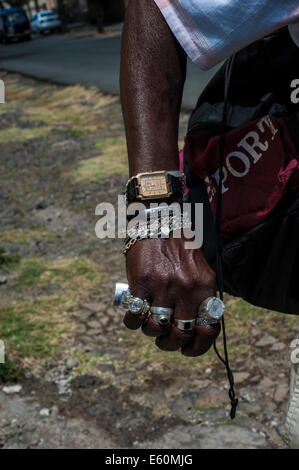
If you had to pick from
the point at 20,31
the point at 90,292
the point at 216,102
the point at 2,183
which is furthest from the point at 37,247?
the point at 20,31

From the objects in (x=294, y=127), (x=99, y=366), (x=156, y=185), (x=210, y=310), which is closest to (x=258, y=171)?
(x=294, y=127)

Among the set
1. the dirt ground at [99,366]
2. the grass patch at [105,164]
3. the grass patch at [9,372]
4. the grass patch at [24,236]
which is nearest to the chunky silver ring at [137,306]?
the dirt ground at [99,366]

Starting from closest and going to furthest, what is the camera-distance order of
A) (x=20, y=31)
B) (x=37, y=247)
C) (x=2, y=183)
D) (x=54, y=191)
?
(x=37, y=247) < (x=54, y=191) < (x=2, y=183) < (x=20, y=31)

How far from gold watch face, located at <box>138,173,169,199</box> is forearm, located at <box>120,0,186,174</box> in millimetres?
27

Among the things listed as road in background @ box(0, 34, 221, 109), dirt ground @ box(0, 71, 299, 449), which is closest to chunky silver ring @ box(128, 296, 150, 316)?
dirt ground @ box(0, 71, 299, 449)

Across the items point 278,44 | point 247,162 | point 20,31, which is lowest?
point 20,31

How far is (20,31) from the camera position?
1512 inches

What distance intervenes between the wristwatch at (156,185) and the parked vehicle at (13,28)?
3990 centimetres

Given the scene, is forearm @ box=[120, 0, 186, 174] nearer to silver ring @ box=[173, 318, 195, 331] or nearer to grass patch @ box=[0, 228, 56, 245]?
silver ring @ box=[173, 318, 195, 331]

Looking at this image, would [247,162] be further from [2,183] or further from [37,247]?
[2,183]

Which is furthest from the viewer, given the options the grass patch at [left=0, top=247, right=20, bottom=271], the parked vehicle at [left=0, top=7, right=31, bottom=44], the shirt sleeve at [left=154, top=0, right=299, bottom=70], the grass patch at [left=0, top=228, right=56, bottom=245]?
the parked vehicle at [left=0, top=7, right=31, bottom=44]

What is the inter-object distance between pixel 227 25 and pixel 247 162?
12.7 inches

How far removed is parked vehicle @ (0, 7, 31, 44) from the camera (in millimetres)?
38250

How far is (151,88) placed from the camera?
1.25 meters
